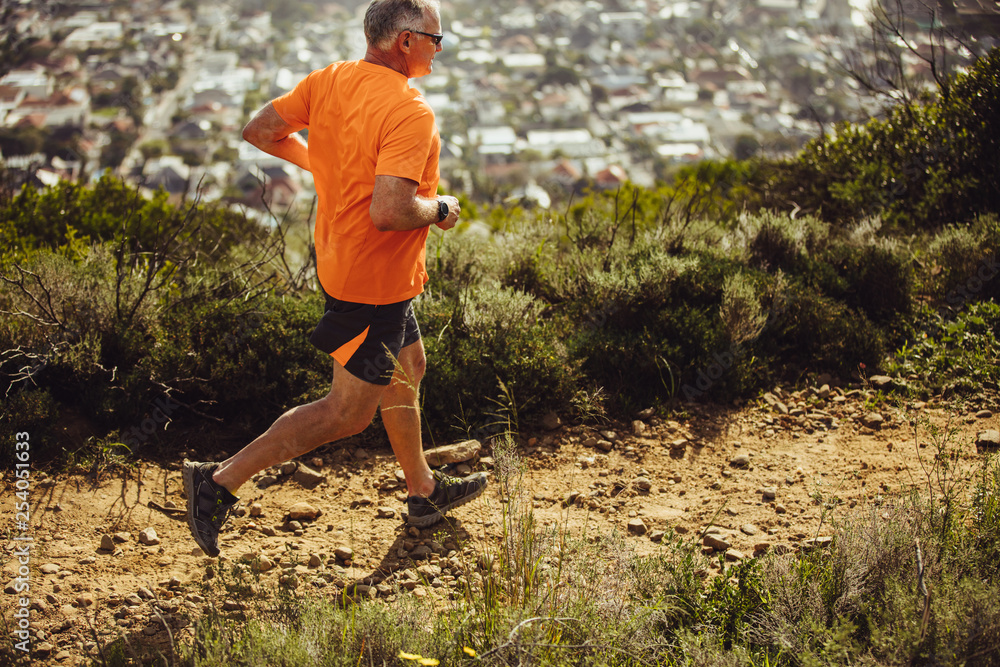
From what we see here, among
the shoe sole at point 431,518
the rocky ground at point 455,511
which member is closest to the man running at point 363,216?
the rocky ground at point 455,511

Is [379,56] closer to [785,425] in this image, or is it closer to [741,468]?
[741,468]

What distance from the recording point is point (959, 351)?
4008mm

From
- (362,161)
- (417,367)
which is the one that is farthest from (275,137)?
(417,367)

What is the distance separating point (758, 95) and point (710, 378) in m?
41.3

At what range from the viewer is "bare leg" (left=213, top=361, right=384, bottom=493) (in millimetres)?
2344

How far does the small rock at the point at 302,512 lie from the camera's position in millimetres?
2943

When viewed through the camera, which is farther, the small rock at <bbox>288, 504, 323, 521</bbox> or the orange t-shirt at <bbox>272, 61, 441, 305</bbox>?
the small rock at <bbox>288, 504, 323, 521</bbox>

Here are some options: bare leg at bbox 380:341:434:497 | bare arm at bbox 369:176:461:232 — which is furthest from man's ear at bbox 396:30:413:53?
bare leg at bbox 380:341:434:497

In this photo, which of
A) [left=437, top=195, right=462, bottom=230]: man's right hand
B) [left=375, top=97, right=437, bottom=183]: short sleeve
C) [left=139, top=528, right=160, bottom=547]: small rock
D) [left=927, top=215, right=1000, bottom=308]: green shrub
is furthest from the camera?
Result: [left=927, top=215, right=1000, bottom=308]: green shrub

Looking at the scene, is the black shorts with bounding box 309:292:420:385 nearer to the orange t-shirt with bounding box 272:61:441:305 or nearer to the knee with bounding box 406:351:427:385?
the orange t-shirt with bounding box 272:61:441:305

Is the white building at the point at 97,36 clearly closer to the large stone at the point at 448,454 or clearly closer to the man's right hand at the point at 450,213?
the large stone at the point at 448,454

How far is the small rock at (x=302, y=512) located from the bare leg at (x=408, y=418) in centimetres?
52

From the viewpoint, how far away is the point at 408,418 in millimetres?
2621

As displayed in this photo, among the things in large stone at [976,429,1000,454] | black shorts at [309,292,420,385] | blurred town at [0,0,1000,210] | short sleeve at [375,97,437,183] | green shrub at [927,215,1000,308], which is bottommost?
blurred town at [0,0,1000,210]
